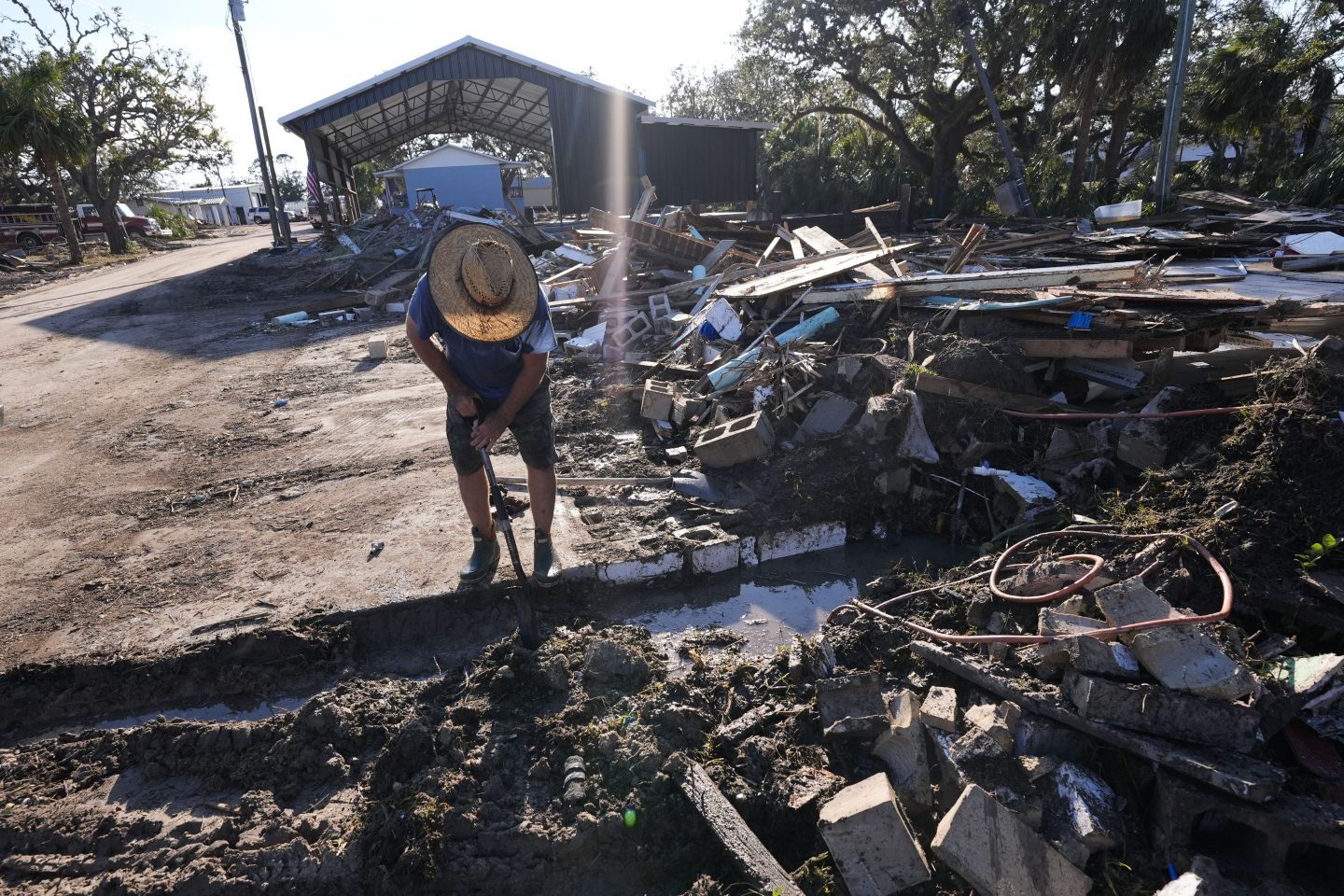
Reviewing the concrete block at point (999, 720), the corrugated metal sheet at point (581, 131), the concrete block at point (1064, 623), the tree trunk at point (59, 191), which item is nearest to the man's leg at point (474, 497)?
the concrete block at point (999, 720)

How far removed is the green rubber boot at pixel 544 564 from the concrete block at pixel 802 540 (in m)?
1.41

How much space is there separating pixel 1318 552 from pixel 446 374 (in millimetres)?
4305

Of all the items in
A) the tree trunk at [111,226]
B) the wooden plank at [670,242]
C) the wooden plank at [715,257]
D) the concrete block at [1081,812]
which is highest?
the tree trunk at [111,226]

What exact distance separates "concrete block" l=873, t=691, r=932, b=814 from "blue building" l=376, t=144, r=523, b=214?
28518mm

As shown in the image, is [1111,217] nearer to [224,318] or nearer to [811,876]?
[811,876]

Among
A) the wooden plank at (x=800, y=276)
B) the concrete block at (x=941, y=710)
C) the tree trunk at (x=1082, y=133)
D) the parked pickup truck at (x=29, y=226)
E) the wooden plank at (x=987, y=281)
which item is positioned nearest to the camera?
the concrete block at (x=941, y=710)

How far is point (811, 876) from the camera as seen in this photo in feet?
8.13

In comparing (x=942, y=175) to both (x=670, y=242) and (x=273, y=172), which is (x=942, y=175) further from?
(x=273, y=172)

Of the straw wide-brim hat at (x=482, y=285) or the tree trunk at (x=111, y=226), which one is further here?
the tree trunk at (x=111, y=226)

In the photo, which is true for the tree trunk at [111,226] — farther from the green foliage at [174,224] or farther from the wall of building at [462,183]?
the wall of building at [462,183]

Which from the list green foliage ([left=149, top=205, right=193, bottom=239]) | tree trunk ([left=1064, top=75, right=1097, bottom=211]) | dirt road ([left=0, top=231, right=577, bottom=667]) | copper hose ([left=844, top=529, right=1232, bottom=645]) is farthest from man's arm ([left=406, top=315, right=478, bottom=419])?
green foliage ([left=149, top=205, right=193, bottom=239])

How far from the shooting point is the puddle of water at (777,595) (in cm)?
404

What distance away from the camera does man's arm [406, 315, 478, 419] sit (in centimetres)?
380

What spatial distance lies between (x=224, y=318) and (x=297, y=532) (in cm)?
1127
